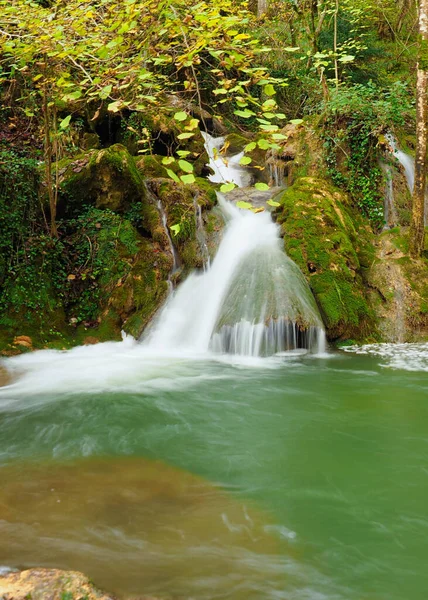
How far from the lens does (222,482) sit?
3.20 meters

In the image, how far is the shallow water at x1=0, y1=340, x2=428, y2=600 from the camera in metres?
2.22

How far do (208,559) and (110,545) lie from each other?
1.71ft

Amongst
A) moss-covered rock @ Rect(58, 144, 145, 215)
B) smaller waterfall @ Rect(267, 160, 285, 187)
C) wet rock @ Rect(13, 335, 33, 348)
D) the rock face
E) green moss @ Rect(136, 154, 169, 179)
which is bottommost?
the rock face

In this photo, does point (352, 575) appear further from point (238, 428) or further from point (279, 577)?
point (238, 428)

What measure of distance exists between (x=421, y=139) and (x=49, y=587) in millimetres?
9350

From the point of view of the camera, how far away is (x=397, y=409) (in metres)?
4.81

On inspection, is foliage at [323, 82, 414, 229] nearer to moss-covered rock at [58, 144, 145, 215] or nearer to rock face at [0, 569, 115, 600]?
moss-covered rock at [58, 144, 145, 215]

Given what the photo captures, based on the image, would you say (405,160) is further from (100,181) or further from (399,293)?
(100,181)

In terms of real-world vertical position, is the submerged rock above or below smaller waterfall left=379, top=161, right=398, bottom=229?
below

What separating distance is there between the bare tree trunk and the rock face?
8804mm

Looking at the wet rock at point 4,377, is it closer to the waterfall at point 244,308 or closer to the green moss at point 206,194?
the waterfall at point 244,308

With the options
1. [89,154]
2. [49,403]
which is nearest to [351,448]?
[49,403]

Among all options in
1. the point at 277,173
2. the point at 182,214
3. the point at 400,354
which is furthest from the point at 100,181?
the point at 400,354

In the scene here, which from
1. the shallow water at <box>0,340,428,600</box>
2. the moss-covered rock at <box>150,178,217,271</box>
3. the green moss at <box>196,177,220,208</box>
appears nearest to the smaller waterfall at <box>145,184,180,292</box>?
the moss-covered rock at <box>150,178,217,271</box>
